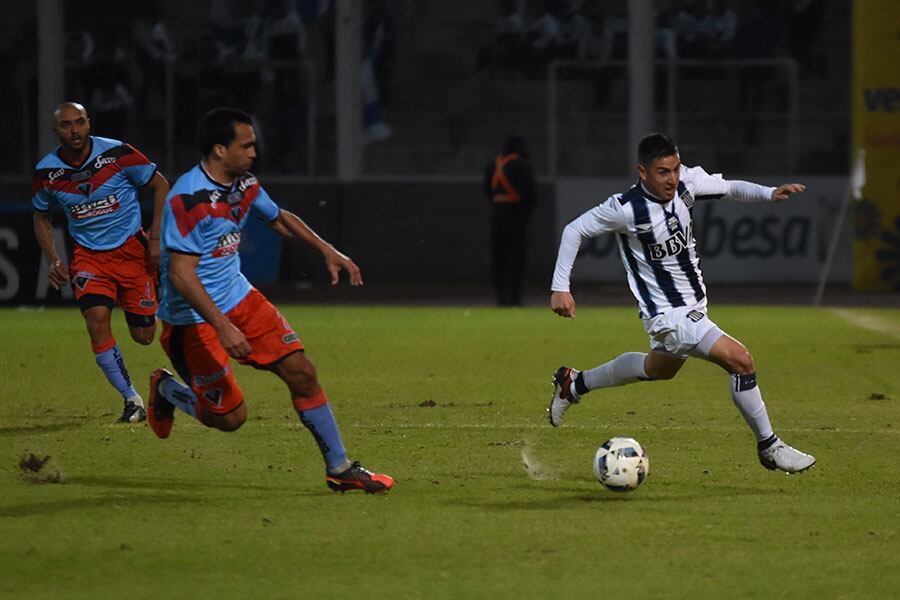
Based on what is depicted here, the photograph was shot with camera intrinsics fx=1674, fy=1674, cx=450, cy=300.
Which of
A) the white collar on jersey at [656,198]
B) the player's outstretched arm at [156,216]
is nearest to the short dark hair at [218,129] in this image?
the white collar on jersey at [656,198]

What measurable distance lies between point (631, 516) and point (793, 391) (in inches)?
204

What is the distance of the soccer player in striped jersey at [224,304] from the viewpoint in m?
7.14

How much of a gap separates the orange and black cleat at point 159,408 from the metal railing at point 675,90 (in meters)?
15.1

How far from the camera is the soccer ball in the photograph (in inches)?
298

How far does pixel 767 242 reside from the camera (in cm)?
2256

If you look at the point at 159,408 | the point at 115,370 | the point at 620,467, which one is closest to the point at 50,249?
the point at 115,370

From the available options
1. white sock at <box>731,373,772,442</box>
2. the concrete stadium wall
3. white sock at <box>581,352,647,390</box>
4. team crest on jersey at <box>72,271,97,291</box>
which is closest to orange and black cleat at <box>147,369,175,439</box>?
team crest on jersey at <box>72,271,97,291</box>

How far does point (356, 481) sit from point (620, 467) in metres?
1.20

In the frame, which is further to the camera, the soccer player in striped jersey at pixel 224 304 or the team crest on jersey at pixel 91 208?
the team crest on jersey at pixel 91 208

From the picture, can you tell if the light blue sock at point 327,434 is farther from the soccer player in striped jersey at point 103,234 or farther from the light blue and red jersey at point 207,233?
the soccer player in striped jersey at point 103,234

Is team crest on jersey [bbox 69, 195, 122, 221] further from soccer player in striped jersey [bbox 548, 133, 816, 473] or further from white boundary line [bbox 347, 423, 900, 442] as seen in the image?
soccer player in striped jersey [bbox 548, 133, 816, 473]

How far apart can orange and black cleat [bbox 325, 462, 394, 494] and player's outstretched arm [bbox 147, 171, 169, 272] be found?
2.79 m

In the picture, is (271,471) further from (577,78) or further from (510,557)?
(577,78)

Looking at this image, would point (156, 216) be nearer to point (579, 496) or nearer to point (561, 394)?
point (561, 394)
